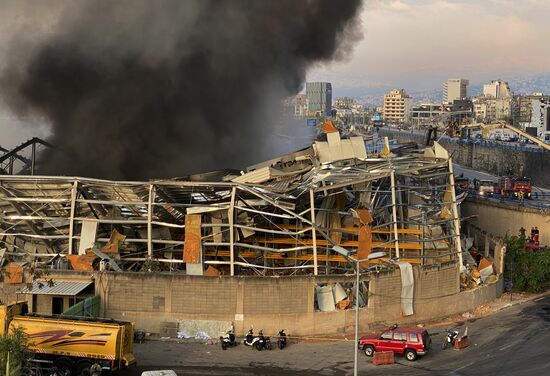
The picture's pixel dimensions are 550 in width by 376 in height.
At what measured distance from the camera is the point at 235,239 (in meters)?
28.3

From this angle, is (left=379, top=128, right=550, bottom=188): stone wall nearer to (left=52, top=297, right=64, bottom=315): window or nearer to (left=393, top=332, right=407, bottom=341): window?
(left=393, top=332, right=407, bottom=341): window

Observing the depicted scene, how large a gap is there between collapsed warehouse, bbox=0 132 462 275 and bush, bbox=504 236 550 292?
15.8 ft

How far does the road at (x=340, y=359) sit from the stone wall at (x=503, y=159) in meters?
43.1

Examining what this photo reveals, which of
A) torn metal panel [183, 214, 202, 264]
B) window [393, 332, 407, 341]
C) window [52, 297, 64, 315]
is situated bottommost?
window [393, 332, 407, 341]

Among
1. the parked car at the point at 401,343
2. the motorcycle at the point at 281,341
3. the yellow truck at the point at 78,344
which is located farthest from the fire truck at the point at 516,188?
the yellow truck at the point at 78,344

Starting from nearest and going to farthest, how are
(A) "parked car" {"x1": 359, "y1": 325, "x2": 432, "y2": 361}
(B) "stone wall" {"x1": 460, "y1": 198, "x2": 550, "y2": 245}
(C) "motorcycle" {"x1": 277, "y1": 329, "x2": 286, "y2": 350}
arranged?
(A) "parked car" {"x1": 359, "y1": 325, "x2": 432, "y2": 361}, (C) "motorcycle" {"x1": 277, "y1": 329, "x2": 286, "y2": 350}, (B) "stone wall" {"x1": 460, "y1": 198, "x2": 550, "y2": 245}

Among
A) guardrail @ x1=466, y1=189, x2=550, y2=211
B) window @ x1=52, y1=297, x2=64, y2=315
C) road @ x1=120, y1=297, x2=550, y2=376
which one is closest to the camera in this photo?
road @ x1=120, y1=297, x2=550, y2=376

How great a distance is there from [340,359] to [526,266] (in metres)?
15.1

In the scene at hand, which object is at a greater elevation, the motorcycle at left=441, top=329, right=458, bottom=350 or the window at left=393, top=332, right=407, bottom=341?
the window at left=393, top=332, right=407, bottom=341

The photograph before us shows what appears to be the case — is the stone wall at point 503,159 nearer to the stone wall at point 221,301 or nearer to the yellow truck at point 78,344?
the stone wall at point 221,301

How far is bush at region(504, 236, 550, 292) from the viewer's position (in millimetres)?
34969

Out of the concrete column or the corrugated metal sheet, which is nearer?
the corrugated metal sheet

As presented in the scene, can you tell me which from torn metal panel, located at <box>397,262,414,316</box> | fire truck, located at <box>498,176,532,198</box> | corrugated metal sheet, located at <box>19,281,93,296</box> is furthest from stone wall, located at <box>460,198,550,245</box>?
corrugated metal sheet, located at <box>19,281,93,296</box>

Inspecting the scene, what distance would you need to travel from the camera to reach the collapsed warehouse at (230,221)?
1106 inches
